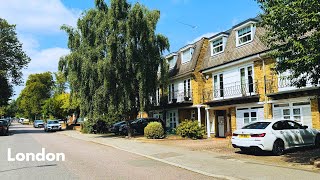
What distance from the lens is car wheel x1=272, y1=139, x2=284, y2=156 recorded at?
1375 centimetres

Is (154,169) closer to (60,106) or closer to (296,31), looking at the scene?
(296,31)

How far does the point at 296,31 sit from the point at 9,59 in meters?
40.9

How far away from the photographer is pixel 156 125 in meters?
24.4

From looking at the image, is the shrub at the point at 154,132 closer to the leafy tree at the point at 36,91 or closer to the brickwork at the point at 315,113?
the brickwork at the point at 315,113

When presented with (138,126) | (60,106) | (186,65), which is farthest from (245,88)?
(60,106)

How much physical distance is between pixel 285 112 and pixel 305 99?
1.80m

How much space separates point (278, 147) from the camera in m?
13.9

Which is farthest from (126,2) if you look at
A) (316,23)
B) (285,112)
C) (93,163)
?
(316,23)

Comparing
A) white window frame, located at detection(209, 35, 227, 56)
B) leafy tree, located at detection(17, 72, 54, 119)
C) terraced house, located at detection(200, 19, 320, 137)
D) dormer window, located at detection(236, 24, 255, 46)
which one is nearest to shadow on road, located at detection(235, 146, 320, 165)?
terraced house, located at detection(200, 19, 320, 137)

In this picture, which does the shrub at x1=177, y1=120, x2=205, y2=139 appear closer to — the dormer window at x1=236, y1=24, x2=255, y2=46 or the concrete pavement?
the dormer window at x1=236, y1=24, x2=255, y2=46

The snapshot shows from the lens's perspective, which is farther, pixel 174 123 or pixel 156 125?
pixel 174 123

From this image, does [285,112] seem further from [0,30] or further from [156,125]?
[0,30]

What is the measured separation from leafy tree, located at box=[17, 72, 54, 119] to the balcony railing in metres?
59.0

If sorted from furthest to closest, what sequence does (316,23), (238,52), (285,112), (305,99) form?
(238,52), (285,112), (305,99), (316,23)
